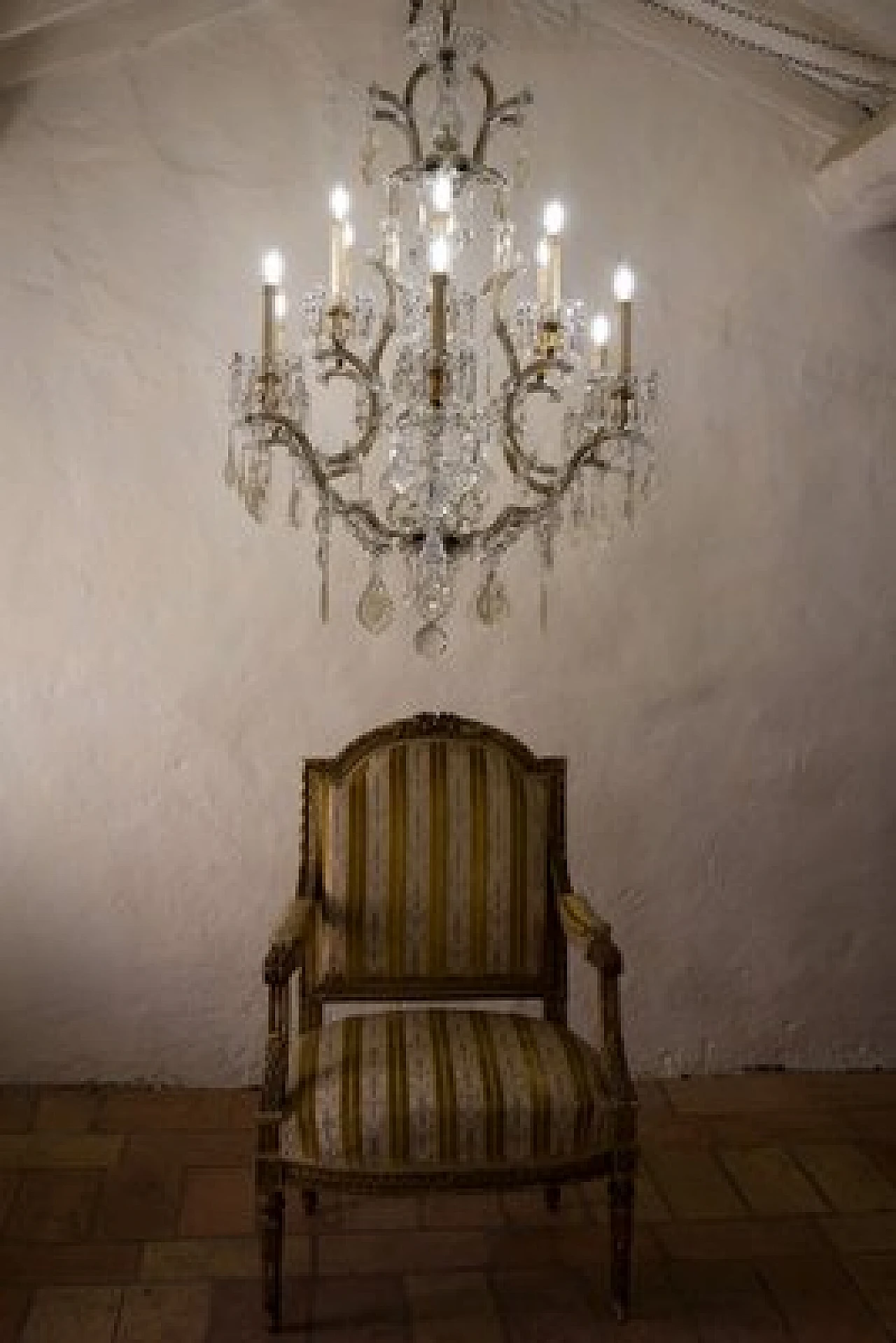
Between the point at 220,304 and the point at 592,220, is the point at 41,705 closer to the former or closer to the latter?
the point at 220,304

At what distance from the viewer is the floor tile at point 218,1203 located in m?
2.90

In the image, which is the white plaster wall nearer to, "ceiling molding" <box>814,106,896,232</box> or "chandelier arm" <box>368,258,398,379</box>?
"ceiling molding" <box>814,106,896,232</box>

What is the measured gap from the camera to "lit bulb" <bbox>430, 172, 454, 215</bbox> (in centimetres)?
230

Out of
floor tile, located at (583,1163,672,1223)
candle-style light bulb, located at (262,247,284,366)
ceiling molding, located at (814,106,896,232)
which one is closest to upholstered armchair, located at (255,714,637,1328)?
floor tile, located at (583,1163,672,1223)

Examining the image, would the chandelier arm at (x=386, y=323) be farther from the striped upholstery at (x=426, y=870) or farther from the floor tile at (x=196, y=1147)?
the floor tile at (x=196, y=1147)

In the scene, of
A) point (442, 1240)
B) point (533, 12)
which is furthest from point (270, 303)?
point (442, 1240)

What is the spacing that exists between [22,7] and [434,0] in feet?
3.09

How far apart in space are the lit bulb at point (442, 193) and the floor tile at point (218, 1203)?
197 centimetres

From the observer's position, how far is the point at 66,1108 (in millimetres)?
3484

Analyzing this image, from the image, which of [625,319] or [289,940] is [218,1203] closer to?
[289,940]

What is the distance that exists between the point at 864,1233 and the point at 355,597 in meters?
1.82

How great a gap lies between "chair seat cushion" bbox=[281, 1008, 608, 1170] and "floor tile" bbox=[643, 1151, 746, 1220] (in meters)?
0.61

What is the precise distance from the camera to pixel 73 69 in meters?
3.44

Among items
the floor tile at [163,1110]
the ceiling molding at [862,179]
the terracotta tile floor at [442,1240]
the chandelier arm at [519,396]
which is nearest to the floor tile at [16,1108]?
the terracotta tile floor at [442,1240]
